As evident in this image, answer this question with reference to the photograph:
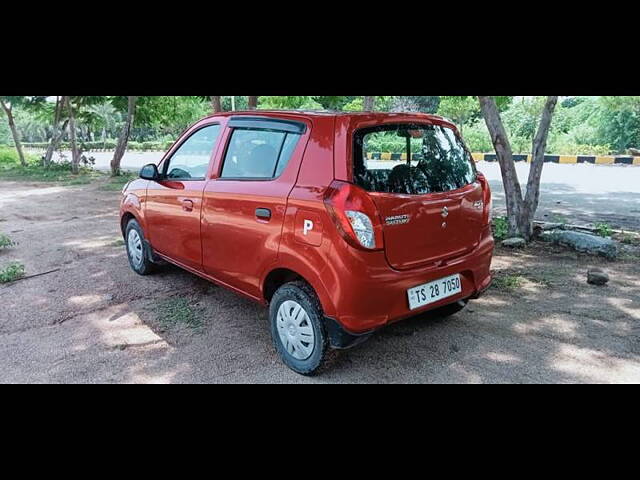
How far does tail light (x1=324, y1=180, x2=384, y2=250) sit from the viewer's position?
9.28 ft

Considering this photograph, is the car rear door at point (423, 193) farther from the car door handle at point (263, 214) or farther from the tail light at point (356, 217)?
the car door handle at point (263, 214)

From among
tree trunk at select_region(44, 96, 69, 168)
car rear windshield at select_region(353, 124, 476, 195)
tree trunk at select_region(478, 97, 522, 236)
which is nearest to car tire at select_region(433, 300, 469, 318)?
car rear windshield at select_region(353, 124, 476, 195)

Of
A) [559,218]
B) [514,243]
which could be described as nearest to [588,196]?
[559,218]

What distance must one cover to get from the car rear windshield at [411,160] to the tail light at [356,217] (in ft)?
0.34

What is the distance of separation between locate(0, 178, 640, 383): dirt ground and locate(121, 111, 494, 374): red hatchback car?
1.25ft

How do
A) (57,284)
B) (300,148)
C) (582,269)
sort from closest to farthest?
(300,148), (57,284), (582,269)

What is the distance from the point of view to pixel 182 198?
4145mm

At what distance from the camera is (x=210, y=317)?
13.6ft

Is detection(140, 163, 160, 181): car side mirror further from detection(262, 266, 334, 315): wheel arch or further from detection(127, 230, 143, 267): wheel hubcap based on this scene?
detection(262, 266, 334, 315): wheel arch

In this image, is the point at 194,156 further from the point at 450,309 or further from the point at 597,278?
the point at 597,278

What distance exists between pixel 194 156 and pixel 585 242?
15.8 feet
